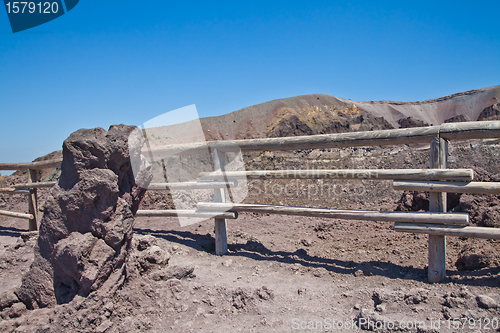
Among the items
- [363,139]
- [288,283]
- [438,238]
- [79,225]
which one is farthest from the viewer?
[363,139]

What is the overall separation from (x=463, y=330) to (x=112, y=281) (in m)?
2.89

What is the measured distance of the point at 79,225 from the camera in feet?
8.89

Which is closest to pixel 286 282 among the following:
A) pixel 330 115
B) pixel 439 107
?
pixel 330 115

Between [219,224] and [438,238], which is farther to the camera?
[219,224]

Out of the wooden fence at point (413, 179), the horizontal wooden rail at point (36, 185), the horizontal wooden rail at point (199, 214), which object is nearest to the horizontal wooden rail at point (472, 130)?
the wooden fence at point (413, 179)

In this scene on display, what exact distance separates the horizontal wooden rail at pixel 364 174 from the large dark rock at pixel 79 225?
1651 mm

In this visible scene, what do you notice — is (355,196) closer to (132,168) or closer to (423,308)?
(423,308)

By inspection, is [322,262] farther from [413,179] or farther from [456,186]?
[456,186]

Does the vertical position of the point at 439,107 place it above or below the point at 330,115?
above

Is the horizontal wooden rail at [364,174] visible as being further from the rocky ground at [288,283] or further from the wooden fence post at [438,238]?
the rocky ground at [288,283]

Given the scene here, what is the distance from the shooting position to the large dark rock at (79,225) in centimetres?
261

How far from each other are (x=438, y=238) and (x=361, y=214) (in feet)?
2.58

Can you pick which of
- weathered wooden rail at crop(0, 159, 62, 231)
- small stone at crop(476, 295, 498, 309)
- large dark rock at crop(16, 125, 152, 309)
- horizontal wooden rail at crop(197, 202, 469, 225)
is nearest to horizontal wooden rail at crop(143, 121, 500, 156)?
horizontal wooden rail at crop(197, 202, 469, 225)

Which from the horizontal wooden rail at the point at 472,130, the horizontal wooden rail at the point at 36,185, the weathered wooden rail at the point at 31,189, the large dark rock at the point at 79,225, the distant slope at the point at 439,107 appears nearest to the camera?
the large dark rock at the point at 79,225
